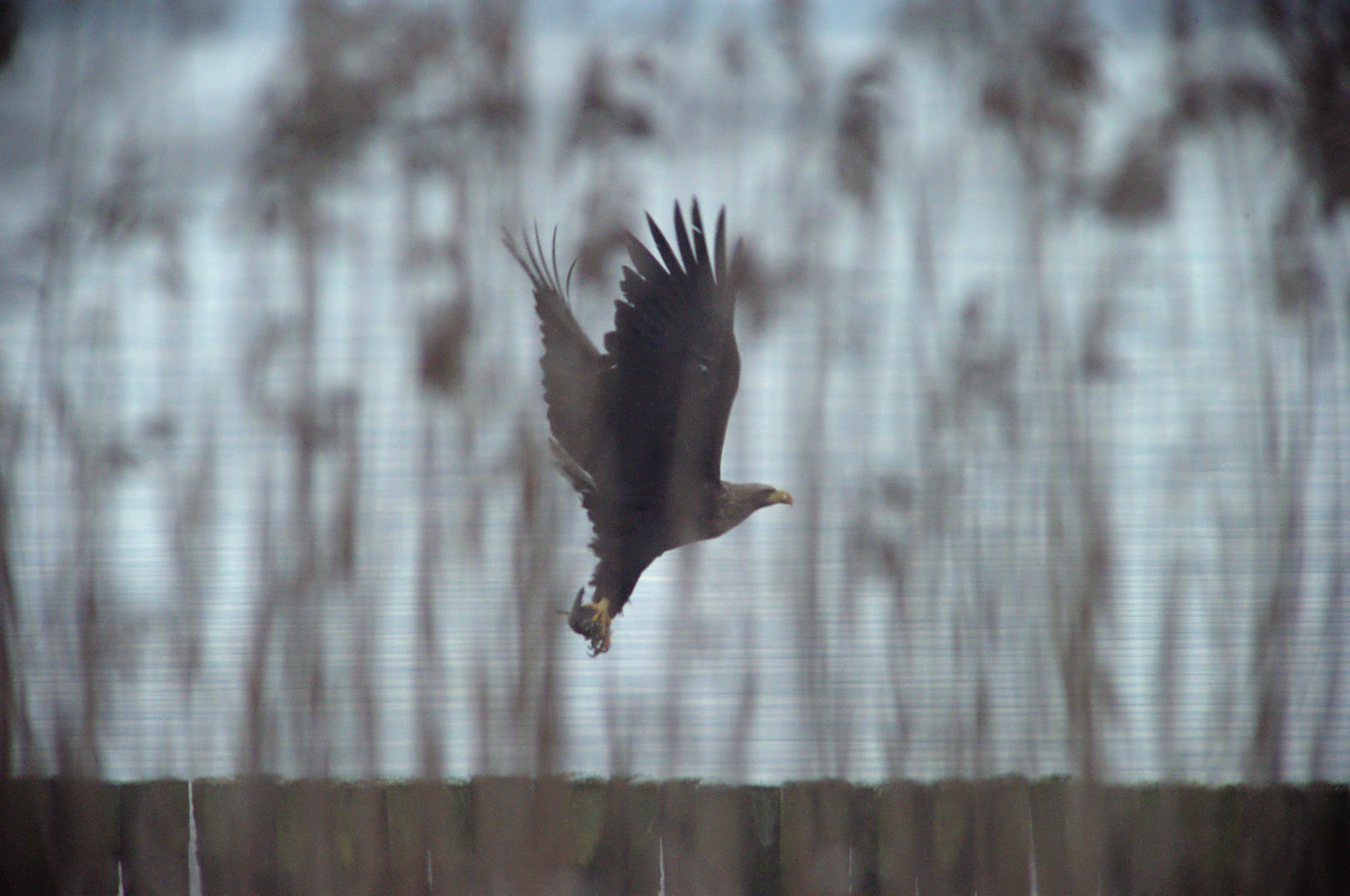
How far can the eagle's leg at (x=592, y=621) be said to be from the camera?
1.98m

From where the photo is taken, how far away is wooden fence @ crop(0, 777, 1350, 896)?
1.72 m

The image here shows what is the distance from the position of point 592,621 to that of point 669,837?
490 millimetres

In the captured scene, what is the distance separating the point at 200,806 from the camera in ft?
5.81

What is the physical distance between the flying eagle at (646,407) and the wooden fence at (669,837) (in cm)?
34

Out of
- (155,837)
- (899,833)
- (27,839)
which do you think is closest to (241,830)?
(155,837)

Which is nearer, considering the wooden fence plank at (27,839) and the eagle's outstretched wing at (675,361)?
the wooden fence plank at (27,839)

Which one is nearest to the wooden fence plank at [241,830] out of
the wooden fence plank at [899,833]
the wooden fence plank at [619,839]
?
the wooden fence plank at [619,839]

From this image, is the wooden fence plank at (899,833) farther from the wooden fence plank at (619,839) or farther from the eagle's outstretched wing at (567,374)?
the eagle's outstretched wing at (567,374)

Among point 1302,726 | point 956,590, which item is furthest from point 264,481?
point 1302,726

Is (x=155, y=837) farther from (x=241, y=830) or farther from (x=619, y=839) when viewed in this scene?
(x=619, y=839)

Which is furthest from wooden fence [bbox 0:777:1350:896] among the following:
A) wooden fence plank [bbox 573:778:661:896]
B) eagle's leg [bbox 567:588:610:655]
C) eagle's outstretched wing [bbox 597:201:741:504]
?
eagle's outstretched wing [bbox 597:201:741:504]

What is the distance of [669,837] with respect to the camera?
1712 mm

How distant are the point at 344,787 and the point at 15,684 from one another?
63cm

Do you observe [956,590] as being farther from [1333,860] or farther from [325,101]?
[325,101]
